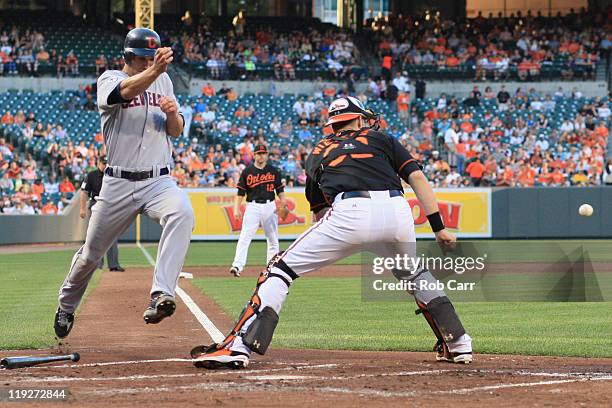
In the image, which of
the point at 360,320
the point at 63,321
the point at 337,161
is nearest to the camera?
the point at 337,161

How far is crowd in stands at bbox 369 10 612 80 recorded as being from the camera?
1543 inches

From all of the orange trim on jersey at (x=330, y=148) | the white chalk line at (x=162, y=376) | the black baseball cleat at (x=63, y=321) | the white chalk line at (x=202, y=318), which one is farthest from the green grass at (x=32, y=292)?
the orange trim on jersey at (x=330, y=148)

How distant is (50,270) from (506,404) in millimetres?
14870

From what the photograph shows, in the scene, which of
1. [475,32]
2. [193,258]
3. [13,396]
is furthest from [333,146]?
[475,32]

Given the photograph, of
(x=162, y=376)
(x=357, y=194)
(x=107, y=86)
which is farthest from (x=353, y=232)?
(x=107, y=86)

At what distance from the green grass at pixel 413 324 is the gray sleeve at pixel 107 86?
2527 millimetres

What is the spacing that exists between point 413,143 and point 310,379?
91.2 ft

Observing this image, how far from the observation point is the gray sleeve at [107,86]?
24.3ft

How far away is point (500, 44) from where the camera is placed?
136 ft

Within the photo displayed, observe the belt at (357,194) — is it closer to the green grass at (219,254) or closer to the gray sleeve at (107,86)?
the gray sleeve at (107,86)

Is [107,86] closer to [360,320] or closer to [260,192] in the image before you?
[360,320]

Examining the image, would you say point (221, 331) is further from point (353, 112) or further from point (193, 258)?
point (193, 258)

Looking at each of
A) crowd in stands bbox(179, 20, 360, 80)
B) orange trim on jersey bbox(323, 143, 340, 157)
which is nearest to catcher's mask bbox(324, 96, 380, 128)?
orange trim on jersey bbox(323, 143, 340, 157)

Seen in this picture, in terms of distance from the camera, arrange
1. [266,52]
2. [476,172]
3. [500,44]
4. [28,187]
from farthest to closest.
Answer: [500,44] → [266,52] → [476,172] → [28,187]
